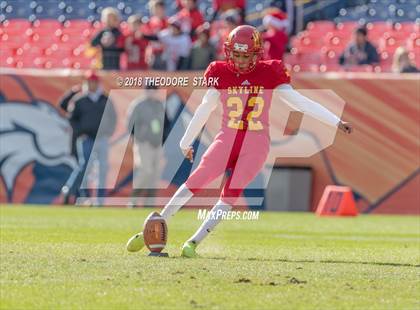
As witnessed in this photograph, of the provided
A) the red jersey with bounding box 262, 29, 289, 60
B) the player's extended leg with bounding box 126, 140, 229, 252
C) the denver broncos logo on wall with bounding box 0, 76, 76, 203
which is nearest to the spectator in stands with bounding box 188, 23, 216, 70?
the red jersey with bounding box 262, 29, 289, 60

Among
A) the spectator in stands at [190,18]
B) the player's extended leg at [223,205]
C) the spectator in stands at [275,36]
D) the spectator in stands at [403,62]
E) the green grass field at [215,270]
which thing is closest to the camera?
the green grass field at [215,270]

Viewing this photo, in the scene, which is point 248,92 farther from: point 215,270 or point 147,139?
point 147,139

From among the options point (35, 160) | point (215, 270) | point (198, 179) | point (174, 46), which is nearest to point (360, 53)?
point (174, 46)

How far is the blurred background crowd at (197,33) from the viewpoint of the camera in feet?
58.1

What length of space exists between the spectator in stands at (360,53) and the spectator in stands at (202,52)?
2.18m

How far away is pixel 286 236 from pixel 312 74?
560 cm

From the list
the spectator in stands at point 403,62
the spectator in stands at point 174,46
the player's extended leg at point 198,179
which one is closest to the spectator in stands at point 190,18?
the spectator in stands at point 174,46

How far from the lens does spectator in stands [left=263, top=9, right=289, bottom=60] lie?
57.0 feet

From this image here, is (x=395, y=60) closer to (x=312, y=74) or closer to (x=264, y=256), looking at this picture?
(x=312, y=74)

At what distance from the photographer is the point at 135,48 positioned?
18.2m

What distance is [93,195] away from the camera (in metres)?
17.9

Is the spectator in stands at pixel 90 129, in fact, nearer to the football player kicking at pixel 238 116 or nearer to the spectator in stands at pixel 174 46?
the spectator in stands at pixel 174 46

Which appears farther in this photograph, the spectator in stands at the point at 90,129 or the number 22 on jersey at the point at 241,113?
the spectator in stands at the point at 90,129

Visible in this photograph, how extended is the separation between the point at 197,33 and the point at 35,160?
3.35 meters
